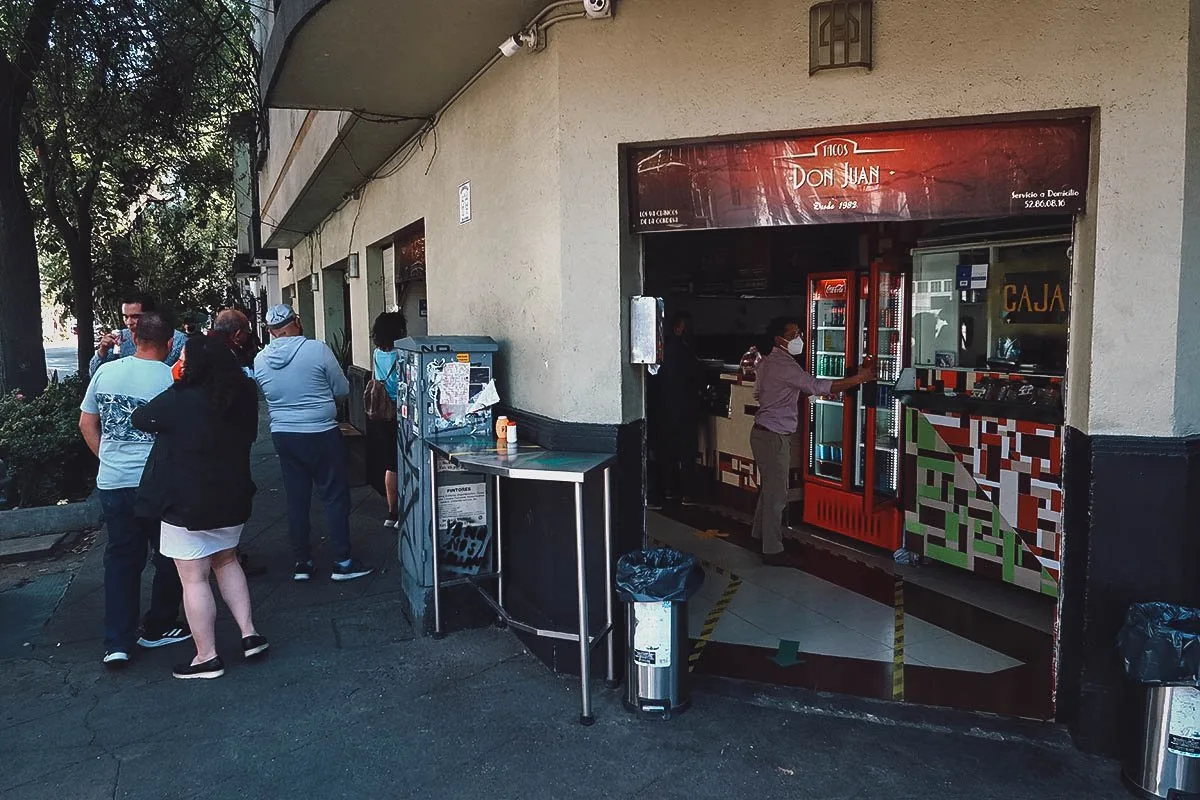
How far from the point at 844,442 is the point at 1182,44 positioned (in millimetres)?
3686

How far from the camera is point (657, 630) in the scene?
3.74 meters

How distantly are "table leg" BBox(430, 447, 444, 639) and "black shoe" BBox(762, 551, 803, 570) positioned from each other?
8.23 ft

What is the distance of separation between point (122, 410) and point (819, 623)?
13.0 feet

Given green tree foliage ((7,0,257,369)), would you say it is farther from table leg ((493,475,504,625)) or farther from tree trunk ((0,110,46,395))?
table leg ((493,475,504,625))

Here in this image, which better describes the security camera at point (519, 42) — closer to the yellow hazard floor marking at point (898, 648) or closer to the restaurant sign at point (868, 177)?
the restaurant sign at point (868, 177)

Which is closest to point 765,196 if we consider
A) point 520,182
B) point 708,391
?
point 520,182

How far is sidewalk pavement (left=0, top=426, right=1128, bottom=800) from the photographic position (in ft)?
10.9

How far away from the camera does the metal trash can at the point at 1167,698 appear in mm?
3037

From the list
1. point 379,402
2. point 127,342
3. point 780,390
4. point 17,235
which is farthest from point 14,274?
point 780,390

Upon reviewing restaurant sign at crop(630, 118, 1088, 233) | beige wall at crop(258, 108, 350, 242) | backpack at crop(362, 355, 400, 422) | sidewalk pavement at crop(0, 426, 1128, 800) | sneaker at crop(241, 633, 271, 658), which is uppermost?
beige wall at crop(258, 108, 350, 242)

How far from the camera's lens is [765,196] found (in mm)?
3969

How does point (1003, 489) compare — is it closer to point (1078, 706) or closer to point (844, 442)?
point (844, 442)

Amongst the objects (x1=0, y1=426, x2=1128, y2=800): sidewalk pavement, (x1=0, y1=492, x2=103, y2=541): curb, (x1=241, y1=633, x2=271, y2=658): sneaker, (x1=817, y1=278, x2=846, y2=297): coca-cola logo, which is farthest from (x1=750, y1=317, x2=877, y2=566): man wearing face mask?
(x1=0, y1=492, x2=103, y2=541): curb

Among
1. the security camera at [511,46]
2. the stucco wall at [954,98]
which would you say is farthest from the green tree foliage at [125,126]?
the stucco wall at [954,98]
